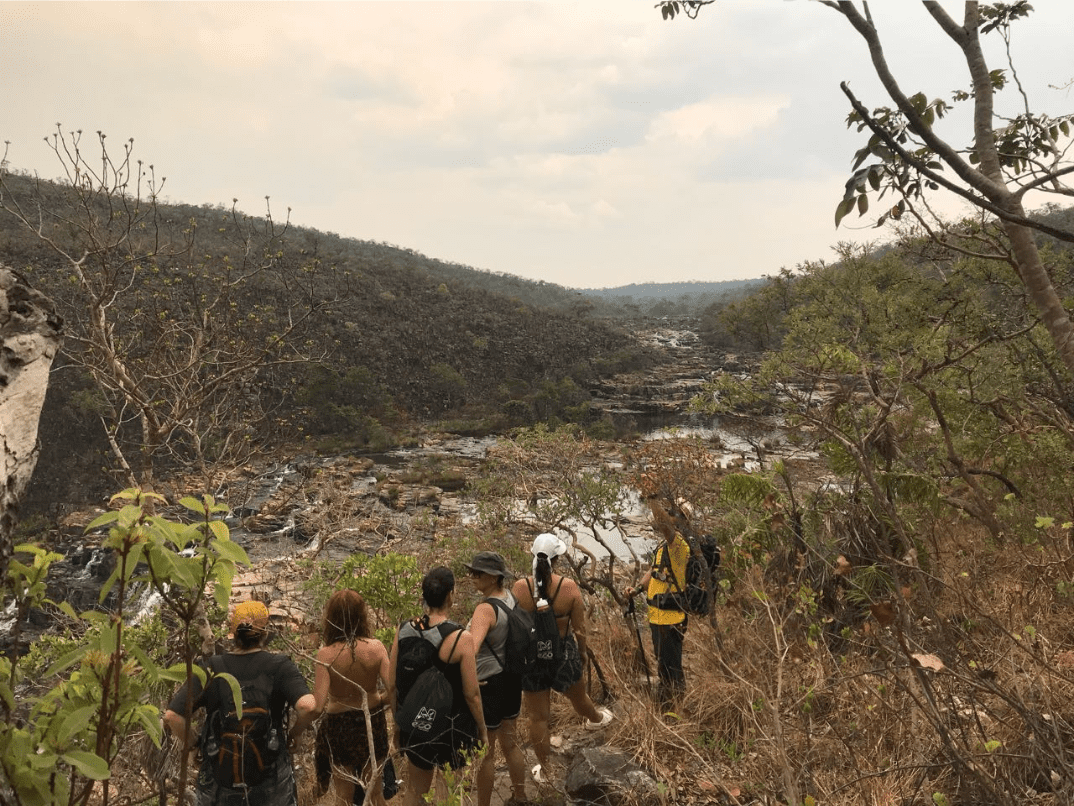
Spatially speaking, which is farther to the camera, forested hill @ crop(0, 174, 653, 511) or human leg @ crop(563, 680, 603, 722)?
forested hill @ crop(0, 174, 653, 511)

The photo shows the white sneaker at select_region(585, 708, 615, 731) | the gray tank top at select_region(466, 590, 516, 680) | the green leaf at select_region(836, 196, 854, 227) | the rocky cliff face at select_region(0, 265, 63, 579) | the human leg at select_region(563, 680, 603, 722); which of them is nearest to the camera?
the rocky cliff face at select_region(0, 265, 63, 579)

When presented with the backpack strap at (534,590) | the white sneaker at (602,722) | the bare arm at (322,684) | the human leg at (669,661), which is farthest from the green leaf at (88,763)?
the white sneaker at (602,722)

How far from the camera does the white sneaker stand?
397 centimetres

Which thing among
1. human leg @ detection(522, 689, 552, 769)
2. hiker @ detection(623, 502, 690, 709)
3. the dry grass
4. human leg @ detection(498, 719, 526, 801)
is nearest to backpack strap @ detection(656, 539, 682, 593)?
hiker @ detection(623, 502, 690, 709)

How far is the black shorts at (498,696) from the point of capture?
3.08 metres

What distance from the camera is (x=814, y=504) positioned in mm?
5066

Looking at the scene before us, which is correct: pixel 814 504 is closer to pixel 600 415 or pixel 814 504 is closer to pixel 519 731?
pixel 519 731

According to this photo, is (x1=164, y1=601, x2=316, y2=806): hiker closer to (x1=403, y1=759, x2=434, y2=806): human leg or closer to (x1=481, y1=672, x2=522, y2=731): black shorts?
(x1=403, y1=759, x2=434, y2=806): human leg

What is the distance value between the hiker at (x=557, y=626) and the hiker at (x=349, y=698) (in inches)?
31.5

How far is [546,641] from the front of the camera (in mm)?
3408

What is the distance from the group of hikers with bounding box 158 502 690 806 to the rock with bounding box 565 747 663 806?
300 millimetres

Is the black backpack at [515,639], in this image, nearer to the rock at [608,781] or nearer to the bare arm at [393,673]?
the bare arm at [393,673]

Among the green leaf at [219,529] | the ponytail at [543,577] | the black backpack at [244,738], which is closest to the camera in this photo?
the green leaf at [219,529]

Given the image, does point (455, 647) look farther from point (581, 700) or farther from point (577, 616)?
point (581, 700)
